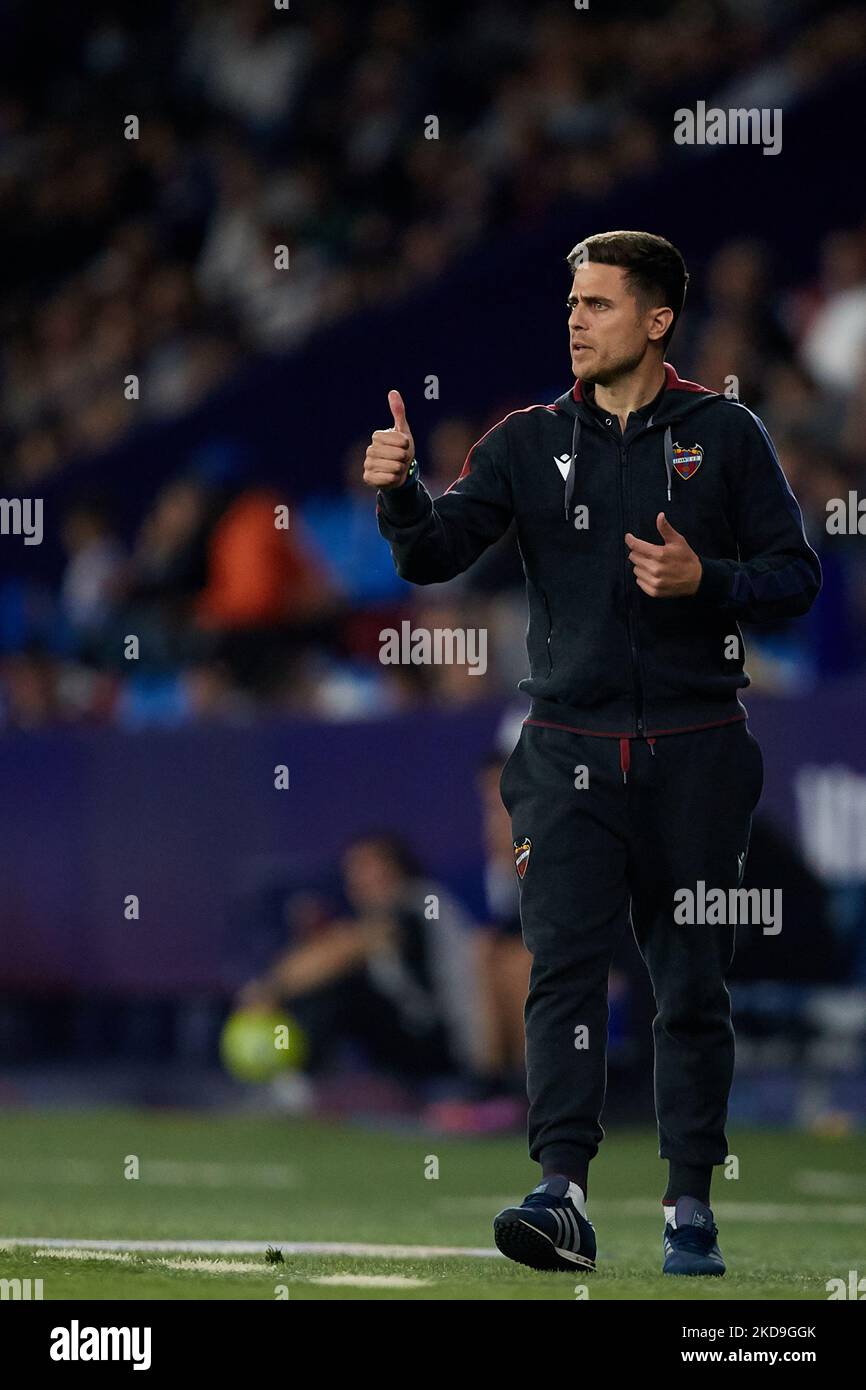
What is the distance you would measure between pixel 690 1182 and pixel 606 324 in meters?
1.98

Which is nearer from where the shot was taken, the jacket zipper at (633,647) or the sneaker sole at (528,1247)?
the sneaker sole at (528,1247)

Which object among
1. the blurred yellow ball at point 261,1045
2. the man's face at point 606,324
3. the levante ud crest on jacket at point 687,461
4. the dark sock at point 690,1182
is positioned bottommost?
the dark sock at point 690,1182

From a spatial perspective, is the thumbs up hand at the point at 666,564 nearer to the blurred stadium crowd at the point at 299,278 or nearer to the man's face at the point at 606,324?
the man's face at the point at 606,324

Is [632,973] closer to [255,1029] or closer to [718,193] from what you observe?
[255,1029]

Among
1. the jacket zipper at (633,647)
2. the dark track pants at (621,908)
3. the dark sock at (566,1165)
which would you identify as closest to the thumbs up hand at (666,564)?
the jacket zipper at (633,647)

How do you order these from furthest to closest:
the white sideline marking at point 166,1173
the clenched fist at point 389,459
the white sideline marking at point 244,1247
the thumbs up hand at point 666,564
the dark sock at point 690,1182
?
1. the white sideline marking at point 166,1173
2. the white sideline marking at point 244,1247
3. the dark sock at point 690,1182
4. the clenched fist at point 389,459
5. the thumbs up hand at point 666,564

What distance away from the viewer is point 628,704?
18.8ft

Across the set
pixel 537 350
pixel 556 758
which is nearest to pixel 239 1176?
pixel 556 758

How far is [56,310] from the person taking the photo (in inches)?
758

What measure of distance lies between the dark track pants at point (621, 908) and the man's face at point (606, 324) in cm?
86

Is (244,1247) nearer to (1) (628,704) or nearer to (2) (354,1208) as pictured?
(1) (628,704)

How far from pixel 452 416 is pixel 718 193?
1856mm

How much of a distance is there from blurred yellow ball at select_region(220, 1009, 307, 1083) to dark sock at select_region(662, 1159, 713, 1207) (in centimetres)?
631

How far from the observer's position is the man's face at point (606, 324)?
5824 millimetres
